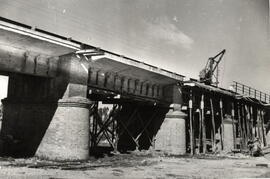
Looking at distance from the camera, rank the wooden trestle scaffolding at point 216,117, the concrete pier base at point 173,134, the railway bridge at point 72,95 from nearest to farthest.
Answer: the railway bridge at point 72,95, the concrete pier base at point 173,134, the wooden trestle scaffolding at point 216,117

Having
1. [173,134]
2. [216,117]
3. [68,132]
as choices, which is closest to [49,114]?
[68,132]

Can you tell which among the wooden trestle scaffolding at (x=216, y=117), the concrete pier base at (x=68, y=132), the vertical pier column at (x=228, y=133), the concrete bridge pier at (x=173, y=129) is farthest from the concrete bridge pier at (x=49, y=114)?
the vertical pier column at (x=228, y=133)

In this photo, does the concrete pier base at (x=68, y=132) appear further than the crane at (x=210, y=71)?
No

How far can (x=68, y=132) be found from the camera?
14062mm

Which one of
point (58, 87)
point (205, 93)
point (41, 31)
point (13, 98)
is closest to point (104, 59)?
point (58, 87)

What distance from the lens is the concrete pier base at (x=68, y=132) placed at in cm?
1403

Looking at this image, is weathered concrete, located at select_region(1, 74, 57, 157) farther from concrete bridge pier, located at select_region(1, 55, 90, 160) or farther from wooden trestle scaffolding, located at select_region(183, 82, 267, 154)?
wooden trestle scaffolding, located at select_region(183, 82, 267, 154)

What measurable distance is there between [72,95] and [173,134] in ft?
28.2

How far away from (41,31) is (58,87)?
301 centimetres

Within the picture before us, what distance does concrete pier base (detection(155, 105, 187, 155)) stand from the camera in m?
20.8

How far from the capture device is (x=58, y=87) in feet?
49.1

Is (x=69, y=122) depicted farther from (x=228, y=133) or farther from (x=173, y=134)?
(x=228, y=133)

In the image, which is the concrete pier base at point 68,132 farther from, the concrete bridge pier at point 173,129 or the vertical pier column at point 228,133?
the vertical pier column at point 228,133

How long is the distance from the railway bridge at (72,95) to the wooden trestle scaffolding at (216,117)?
1.47ft
